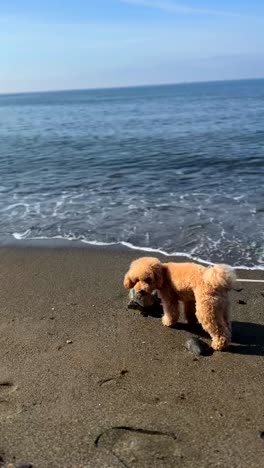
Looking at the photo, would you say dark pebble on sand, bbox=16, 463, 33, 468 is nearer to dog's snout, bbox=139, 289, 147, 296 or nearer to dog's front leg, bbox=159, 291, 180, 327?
dog's snout, bbox=139, 289, 147, 296

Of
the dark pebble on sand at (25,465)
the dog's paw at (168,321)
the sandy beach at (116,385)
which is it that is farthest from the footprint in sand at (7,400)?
the dog's paw at (168,321)

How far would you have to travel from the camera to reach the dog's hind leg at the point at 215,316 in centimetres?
517

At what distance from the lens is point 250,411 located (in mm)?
4125

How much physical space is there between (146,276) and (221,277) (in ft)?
2.72

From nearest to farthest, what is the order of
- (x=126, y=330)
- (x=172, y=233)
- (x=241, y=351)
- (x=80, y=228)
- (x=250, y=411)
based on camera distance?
1. (x=250, y=411)
2. (x=241, y=351)
3. (x=126, y=330)
4. (x=172, y=233)
5. (x=80, y=228)

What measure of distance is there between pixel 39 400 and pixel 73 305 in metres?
2.09

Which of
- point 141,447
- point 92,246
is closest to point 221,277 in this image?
point 141,447

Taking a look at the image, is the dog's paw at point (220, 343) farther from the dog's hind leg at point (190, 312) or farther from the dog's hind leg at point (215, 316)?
the dog's hind leg at point (190, 312)

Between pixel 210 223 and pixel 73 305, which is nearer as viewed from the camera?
pixel 73 305

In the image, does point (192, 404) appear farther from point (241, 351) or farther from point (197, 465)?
point (241, 351)

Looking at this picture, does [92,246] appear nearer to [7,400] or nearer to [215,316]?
[215,316]

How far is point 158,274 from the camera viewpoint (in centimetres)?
548

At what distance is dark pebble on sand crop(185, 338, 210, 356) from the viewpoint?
16.9 feet

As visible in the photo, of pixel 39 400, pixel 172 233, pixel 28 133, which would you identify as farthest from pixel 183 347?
pixel 28 133
